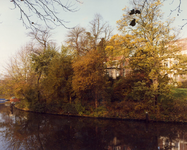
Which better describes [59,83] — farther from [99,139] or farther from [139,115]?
[99,139]

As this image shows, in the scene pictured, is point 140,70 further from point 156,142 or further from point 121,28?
point 156,142

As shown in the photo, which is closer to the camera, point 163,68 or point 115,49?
point 163,68

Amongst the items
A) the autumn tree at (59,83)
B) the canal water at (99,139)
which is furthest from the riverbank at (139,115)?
the autumn tree at (59,83)

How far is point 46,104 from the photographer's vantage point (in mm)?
18812

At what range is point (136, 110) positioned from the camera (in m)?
14.4

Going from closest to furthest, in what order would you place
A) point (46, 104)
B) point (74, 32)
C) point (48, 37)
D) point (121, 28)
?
point (121, 28), point (46, 104), point (48, 37), point (74, 32)

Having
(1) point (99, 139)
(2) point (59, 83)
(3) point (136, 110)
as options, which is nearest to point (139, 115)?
(3) point (136, 110)

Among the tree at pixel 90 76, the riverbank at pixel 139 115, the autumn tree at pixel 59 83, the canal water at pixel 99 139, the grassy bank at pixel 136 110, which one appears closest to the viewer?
the canal water at pixel 99 139

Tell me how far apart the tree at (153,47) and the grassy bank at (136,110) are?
118 cm

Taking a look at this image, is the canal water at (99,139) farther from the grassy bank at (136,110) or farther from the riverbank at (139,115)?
the grassy bank at (136,110)

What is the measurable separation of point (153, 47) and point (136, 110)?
635 centimetres

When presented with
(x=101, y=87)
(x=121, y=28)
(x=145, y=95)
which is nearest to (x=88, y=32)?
(x=121, y=28)

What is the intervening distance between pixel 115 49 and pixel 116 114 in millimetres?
6991

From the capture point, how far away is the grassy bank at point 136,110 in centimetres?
1313
